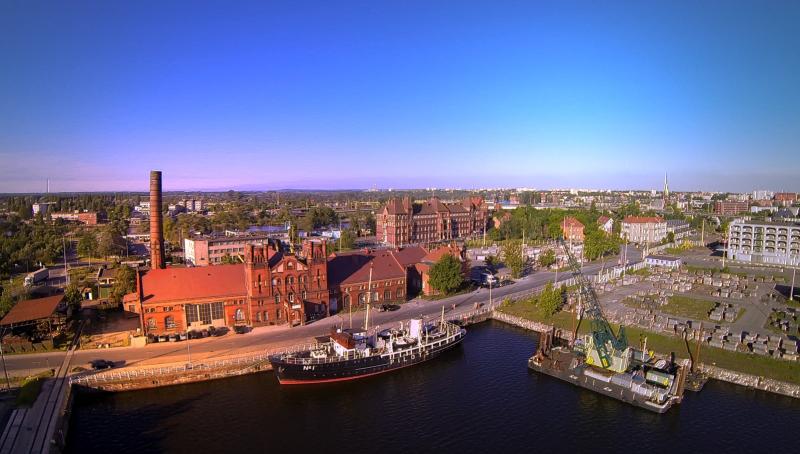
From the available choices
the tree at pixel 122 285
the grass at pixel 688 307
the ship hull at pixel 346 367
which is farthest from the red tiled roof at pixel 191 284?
the grass at pixel 688 307

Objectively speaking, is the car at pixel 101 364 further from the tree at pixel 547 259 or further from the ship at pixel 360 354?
the tree at pixel 547 259

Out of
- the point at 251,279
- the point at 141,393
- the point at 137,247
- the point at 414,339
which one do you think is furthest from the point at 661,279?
the point at 137,247

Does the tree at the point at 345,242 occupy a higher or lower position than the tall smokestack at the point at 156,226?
lower

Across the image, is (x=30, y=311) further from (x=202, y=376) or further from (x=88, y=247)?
(x=88, y=247)

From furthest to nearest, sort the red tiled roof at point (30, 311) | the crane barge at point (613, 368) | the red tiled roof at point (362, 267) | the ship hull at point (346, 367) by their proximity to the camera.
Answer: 1. the red tiled roof at point (362, 267)
2. the red tiled roof at point (30, 311)
3. the ship hull at point (346, 367)
4. the crane barge at point (613, 368)

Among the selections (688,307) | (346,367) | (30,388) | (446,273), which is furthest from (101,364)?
(688,307)

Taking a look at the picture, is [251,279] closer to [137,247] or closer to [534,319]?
[534,319]

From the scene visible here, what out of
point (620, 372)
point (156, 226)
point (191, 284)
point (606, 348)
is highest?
point (156, 226)
